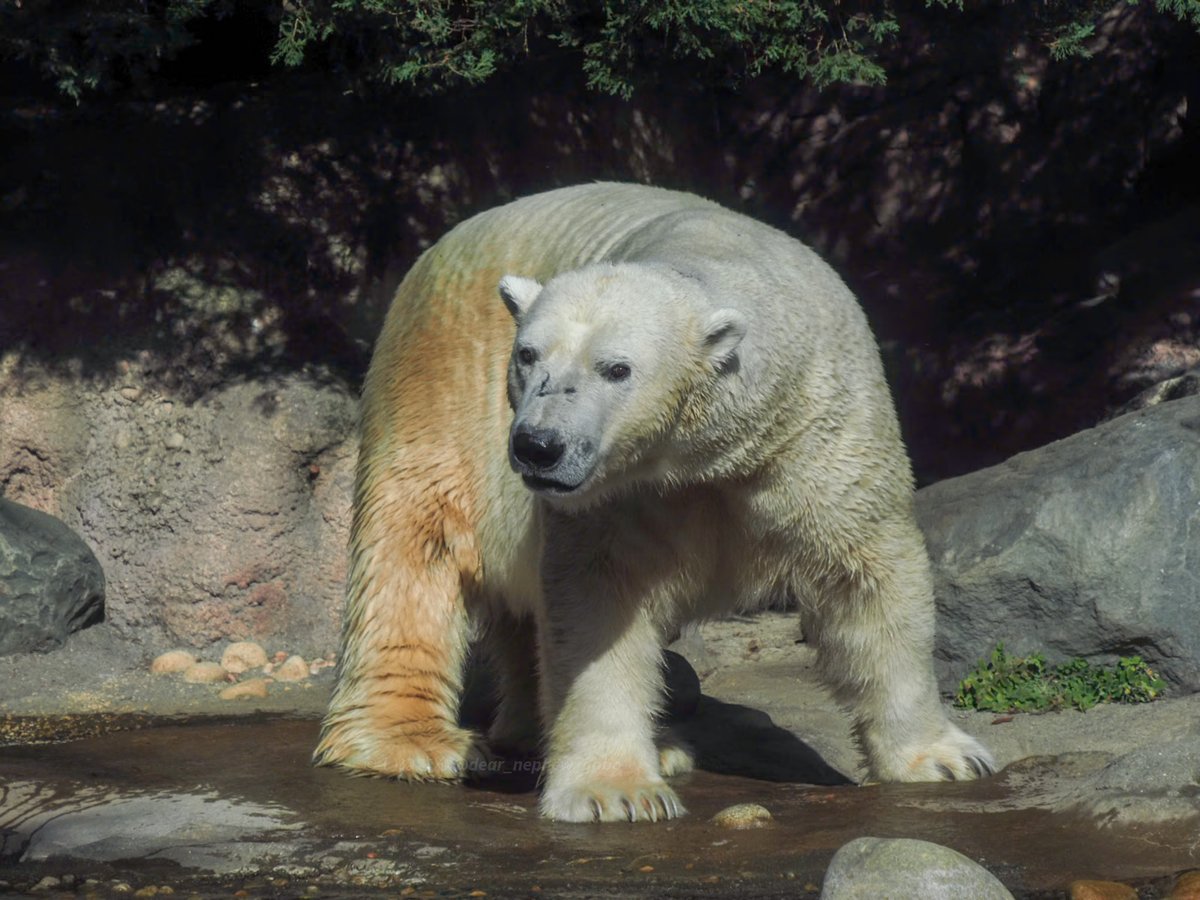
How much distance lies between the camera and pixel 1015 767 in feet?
14.6

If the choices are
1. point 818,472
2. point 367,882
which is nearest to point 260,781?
point 367,882

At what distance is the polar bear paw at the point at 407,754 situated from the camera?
4.70 metres

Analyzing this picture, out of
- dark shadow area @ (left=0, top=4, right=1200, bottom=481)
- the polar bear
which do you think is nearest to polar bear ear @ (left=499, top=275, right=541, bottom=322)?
the polar bear

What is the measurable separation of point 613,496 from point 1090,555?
2.12 metres

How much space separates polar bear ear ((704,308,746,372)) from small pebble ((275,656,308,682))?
3444 millimetres

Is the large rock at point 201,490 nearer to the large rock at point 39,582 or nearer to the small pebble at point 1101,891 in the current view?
the large rock at point 39,582

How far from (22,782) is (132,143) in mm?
4019

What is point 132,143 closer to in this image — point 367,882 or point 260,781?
point 260,781

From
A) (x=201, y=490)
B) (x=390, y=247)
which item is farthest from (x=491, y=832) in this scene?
(x=390, y=247)

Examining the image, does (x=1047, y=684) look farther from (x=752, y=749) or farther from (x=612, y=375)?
(x=612, y=375)

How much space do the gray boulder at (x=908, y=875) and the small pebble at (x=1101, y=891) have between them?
161 millimetres

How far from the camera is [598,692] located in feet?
13.6

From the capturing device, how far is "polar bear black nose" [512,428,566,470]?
341 cm

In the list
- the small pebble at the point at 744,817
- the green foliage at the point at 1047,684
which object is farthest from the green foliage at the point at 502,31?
the small pebble at the point at 744,817
